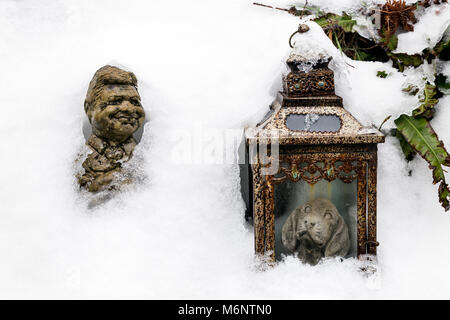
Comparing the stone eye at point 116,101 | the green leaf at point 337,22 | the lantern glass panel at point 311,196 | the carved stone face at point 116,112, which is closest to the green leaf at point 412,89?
the green leaf at point 337,22

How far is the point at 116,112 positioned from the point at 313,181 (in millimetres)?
1326

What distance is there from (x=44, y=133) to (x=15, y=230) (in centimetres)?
69

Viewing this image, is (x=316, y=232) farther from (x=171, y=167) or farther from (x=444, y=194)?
(x=171, y=167)

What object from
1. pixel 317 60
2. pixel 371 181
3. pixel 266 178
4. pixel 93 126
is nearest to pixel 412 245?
pixel 371 181

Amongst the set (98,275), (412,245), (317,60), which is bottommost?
(98,275)

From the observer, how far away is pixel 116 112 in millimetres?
3043

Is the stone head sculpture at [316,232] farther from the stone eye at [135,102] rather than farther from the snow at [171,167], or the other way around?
the stone eye at [135,102]

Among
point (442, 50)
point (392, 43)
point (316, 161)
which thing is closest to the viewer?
point (316, 161)

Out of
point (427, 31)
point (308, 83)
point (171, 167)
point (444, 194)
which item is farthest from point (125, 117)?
point (427, 31)

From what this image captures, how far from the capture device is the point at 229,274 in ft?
9.27

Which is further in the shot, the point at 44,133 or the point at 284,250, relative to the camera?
the point at 44,133

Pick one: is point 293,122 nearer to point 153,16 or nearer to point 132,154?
point 132,154

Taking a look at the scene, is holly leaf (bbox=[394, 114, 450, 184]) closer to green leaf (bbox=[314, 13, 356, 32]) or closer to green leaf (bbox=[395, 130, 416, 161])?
green leaf (bbox=[395, 130, 416, 161])

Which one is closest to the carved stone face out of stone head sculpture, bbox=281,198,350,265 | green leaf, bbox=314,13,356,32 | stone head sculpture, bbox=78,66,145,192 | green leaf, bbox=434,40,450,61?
stone head sculpture, bbox=78,66,145,192
